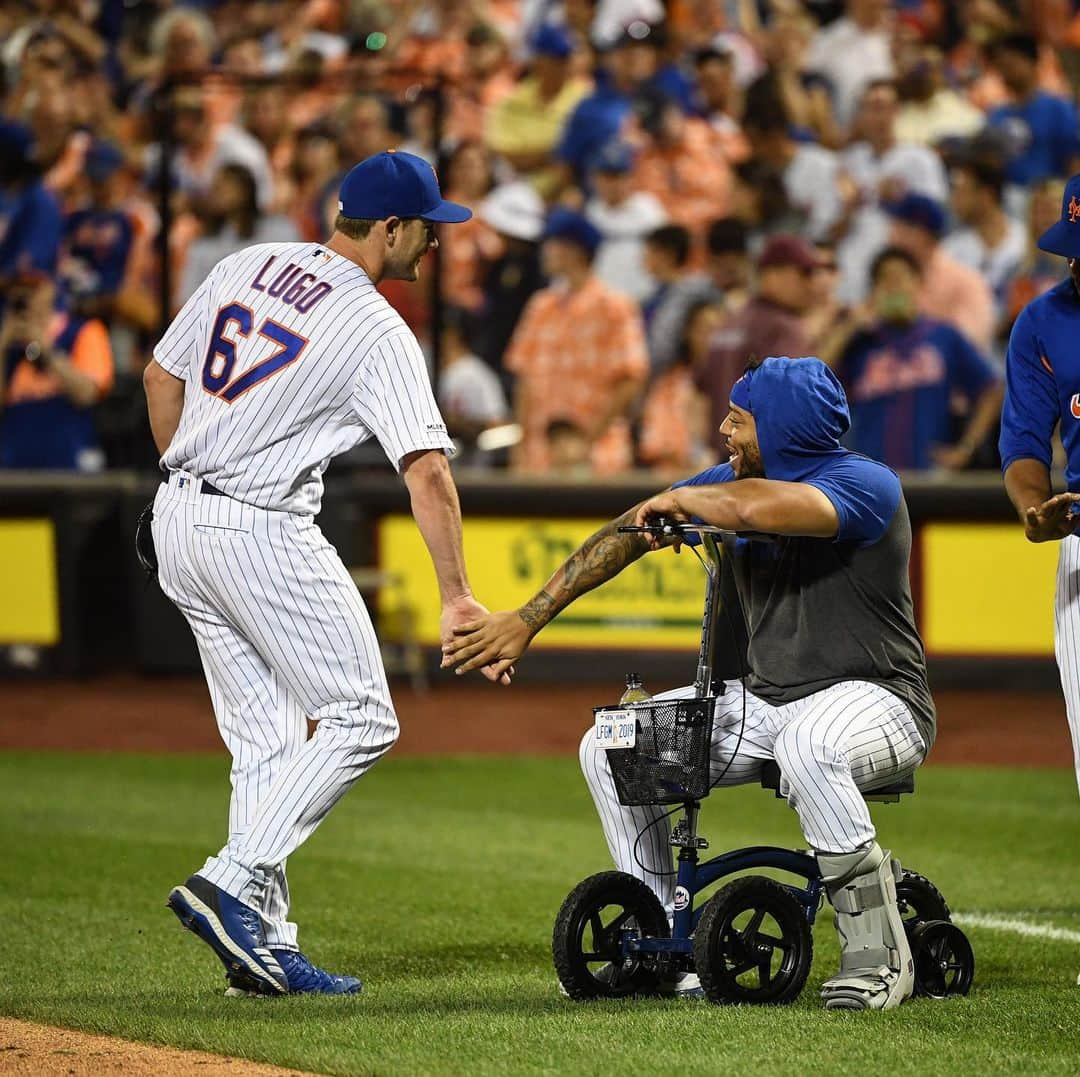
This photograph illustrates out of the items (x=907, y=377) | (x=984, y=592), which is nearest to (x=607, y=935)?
(x=907, y=377)

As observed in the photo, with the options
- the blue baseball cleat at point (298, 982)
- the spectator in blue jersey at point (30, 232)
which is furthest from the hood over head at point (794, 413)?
the spectator in blue jersey at point (30, 232)

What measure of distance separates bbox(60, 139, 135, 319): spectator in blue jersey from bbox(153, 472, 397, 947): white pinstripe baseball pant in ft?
29.2

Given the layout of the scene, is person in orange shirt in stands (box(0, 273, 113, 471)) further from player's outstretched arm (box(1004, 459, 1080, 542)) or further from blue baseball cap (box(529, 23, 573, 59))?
player's outstretched arm (box(1004, 459, 1080, 542))

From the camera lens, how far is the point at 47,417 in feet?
44.0

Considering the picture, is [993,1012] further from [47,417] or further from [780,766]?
[47,417]

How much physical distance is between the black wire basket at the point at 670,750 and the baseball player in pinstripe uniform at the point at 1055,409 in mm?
1058

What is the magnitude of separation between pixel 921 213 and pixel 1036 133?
1.44 m

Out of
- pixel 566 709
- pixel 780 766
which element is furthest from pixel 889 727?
pixel 566 709

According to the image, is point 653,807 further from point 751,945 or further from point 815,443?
point 815,443

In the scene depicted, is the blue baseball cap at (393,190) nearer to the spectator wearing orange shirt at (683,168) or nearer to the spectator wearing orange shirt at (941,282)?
the spectator wearing orange shirt at (941,282)

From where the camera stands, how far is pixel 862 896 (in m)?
4.54

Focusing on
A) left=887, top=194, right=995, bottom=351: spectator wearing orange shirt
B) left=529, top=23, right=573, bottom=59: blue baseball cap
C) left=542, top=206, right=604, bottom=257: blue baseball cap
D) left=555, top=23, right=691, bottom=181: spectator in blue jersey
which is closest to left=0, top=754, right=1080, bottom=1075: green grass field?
left=887, top=194, right=995, bottom=351: spectator wearing orange shirt

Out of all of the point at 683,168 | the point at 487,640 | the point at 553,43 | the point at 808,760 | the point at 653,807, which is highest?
the point at 553,43

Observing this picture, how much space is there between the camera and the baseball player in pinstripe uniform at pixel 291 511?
186 inches
